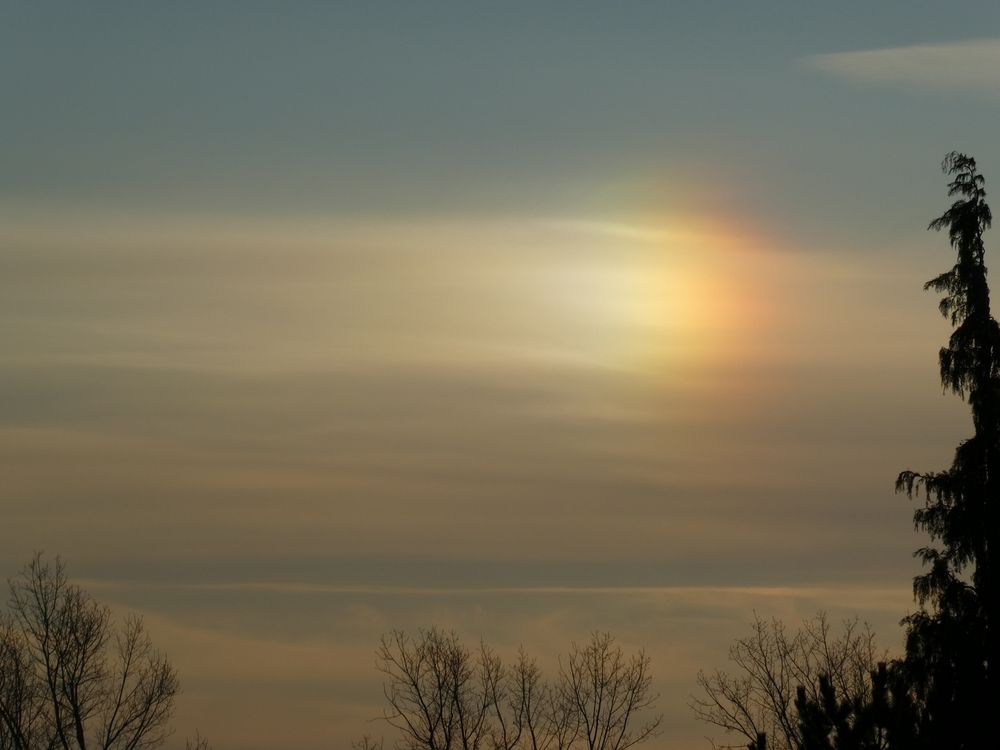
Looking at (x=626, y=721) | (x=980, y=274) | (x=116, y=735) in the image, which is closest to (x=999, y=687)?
(x=980, y=274)

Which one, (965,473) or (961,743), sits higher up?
(965,473)

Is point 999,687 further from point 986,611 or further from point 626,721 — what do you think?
point 626,721

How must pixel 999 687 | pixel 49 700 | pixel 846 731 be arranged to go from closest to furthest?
pixel 846 731 → pixel 999 687 → pixel 49 700

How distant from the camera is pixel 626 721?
7431 centimetres

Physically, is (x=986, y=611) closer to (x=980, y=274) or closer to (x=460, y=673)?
(x=980, y=274)

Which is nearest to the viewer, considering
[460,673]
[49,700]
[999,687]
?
[999,687]

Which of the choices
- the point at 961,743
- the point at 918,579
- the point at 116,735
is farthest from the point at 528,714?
Answer: the point at 961,743

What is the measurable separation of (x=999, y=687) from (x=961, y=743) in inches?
218

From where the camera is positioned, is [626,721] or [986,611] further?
[626,721]

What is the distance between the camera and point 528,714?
245 feet

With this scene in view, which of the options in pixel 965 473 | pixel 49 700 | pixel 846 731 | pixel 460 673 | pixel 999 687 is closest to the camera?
pixel 846 731

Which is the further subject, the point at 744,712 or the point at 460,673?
the point at 460,673

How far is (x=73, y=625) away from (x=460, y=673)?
2055 cm

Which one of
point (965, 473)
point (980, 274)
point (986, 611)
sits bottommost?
point (986, 611)
